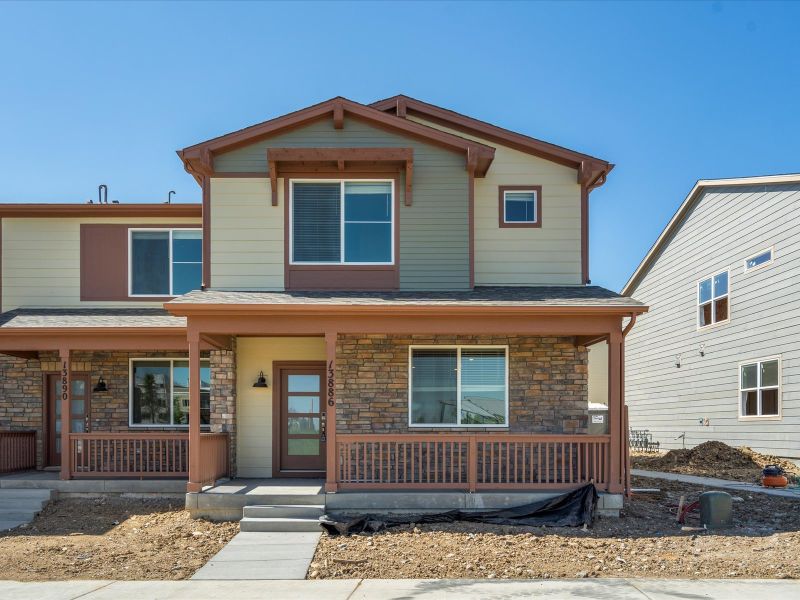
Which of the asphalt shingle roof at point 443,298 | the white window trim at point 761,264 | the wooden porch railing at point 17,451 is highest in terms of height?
the white window trim at point 761,264

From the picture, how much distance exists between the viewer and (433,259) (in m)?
12.5

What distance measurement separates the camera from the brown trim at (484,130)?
12.8 metres

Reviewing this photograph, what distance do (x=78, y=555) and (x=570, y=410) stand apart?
24.2 ft

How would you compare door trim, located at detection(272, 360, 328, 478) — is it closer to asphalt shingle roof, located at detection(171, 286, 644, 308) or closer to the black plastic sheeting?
asphalt shingle roof, located at detection(171, 286, 644, 308)

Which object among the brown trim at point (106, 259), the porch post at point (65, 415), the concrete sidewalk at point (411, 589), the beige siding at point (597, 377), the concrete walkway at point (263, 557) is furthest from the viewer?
the beige siding at point (597, 377)

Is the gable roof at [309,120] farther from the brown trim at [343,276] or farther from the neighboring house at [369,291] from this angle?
the brown trim at [343,276]

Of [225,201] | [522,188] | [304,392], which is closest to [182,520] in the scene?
[304,392]

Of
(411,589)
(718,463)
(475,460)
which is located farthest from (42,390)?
(718,463)

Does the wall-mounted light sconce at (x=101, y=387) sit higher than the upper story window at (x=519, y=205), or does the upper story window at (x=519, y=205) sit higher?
the upper story window at (x=519, y=205)

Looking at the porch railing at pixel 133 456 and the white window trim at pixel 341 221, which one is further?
the white window trim at pixel 341 221

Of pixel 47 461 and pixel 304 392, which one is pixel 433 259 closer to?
pixel 304 392

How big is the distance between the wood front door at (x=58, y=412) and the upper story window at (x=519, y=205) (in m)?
8.23

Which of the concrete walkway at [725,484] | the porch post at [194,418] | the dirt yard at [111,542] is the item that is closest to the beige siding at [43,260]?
the porch post at [194,418]

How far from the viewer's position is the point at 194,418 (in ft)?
35.6
